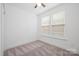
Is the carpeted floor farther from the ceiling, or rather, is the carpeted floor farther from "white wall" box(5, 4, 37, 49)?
the ceiling

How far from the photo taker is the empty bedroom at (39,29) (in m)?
1.11

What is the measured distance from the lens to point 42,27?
3.77ft

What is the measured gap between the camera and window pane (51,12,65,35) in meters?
1.11

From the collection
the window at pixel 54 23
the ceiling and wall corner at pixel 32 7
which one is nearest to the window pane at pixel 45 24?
the window at pixel 54 23

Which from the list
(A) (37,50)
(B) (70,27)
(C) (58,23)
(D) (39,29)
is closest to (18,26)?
(D) (39,29)

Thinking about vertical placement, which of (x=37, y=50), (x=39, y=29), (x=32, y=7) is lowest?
(x=37, y=50)

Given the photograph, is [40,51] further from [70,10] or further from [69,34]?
[70,10]

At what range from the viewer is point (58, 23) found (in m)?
1.13

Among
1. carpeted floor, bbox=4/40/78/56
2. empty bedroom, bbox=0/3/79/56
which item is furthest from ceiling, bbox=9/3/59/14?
carpeted floor, bbox=4/40/78/56

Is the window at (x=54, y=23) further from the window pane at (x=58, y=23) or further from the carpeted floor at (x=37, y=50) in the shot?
the carpeted floor at (x=37, y=50)

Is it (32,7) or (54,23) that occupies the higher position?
(32,7)

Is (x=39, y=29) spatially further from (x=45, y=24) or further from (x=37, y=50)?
(x=37, y=50)

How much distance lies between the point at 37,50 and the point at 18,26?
16.7 inches

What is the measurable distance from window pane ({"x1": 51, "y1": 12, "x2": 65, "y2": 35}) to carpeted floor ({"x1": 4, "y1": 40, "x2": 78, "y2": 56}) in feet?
0.75
